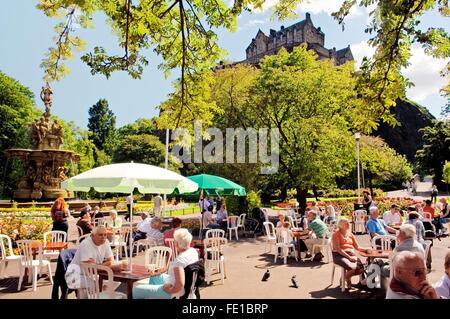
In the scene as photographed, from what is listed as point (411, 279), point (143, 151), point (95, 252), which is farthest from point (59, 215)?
point (143, 151)

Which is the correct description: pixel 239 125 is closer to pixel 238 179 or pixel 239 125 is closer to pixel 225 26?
pixel 238 179

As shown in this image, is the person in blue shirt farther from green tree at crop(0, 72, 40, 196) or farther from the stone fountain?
green tree at crop(0, 72, 40, 196)

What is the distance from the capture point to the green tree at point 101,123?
84.1 meters

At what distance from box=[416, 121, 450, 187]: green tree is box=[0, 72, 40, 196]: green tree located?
5349 cm

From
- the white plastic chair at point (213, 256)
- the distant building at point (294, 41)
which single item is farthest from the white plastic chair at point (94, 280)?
the distant building at point (294, 41)

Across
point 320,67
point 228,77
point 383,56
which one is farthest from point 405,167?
point 383,56

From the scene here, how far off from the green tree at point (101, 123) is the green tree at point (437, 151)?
63.4m

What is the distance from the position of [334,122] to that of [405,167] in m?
37.6

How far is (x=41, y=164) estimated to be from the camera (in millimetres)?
28922

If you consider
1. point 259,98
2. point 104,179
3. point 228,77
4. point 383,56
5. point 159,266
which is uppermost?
point 228,77

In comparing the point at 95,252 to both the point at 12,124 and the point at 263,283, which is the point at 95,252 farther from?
the point at 12,124

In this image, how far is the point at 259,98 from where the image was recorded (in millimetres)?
20172
